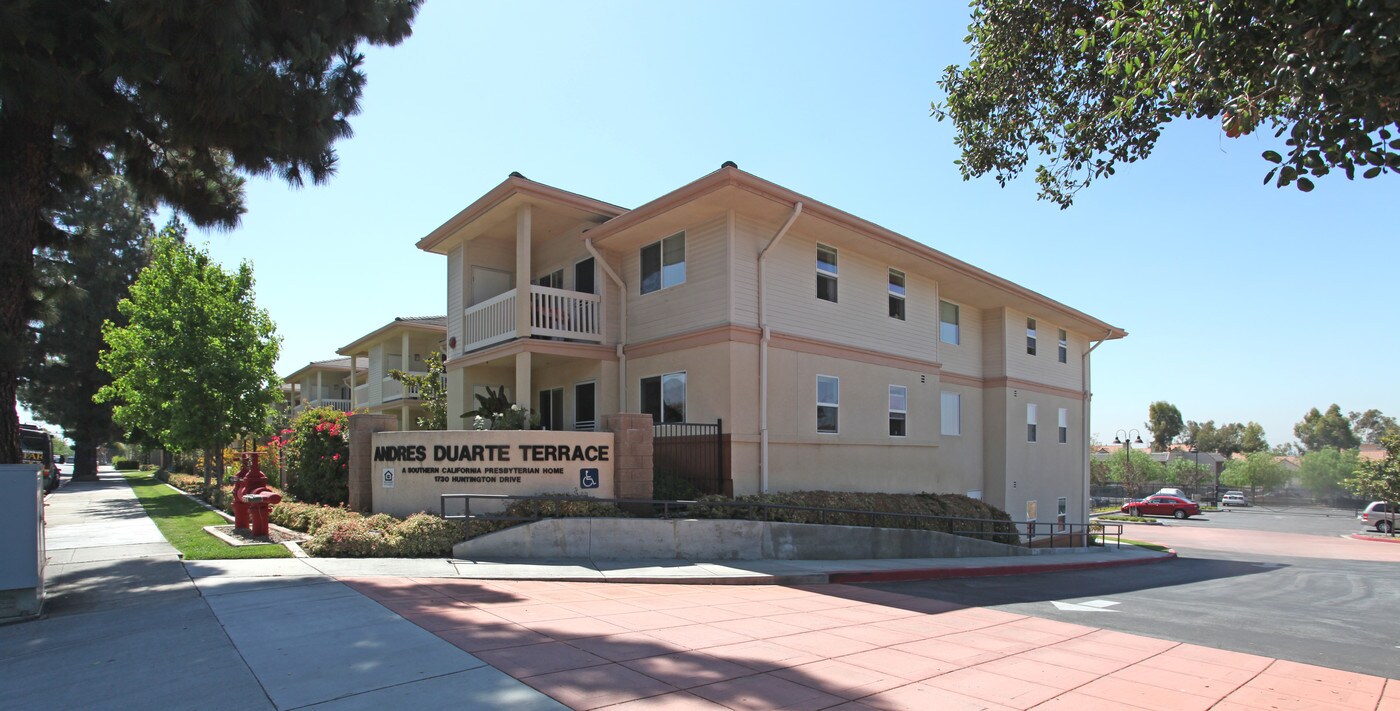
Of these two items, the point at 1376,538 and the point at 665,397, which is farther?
the point at 1376,538

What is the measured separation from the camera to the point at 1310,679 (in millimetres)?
6793

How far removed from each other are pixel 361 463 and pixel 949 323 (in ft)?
54.6

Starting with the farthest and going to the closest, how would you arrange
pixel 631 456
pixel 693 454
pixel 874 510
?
1. pixel 874 510
2. pixel 693 454
3. pixel 631 456

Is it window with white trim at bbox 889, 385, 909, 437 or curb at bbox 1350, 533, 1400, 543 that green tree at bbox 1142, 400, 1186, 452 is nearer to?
curb at bbox 1350, 533, 1400, 543

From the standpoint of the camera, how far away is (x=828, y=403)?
1716cm

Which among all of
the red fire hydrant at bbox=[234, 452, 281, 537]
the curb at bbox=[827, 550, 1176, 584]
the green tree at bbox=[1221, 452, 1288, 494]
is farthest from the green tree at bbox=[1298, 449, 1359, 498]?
the red fire hydrant at bbox=[234, 452, 281, 537]

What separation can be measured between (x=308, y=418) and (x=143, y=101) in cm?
881

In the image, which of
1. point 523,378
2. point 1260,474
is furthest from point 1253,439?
point 523,378

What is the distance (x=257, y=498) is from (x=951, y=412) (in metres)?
17.9

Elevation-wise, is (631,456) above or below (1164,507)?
above

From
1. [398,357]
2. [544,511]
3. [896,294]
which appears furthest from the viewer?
[398,357]

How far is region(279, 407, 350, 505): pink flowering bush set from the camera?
52.1 feet

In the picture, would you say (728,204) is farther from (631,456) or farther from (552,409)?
(552,409)

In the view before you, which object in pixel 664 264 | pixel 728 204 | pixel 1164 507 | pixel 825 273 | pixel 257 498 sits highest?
pixel 728 204
